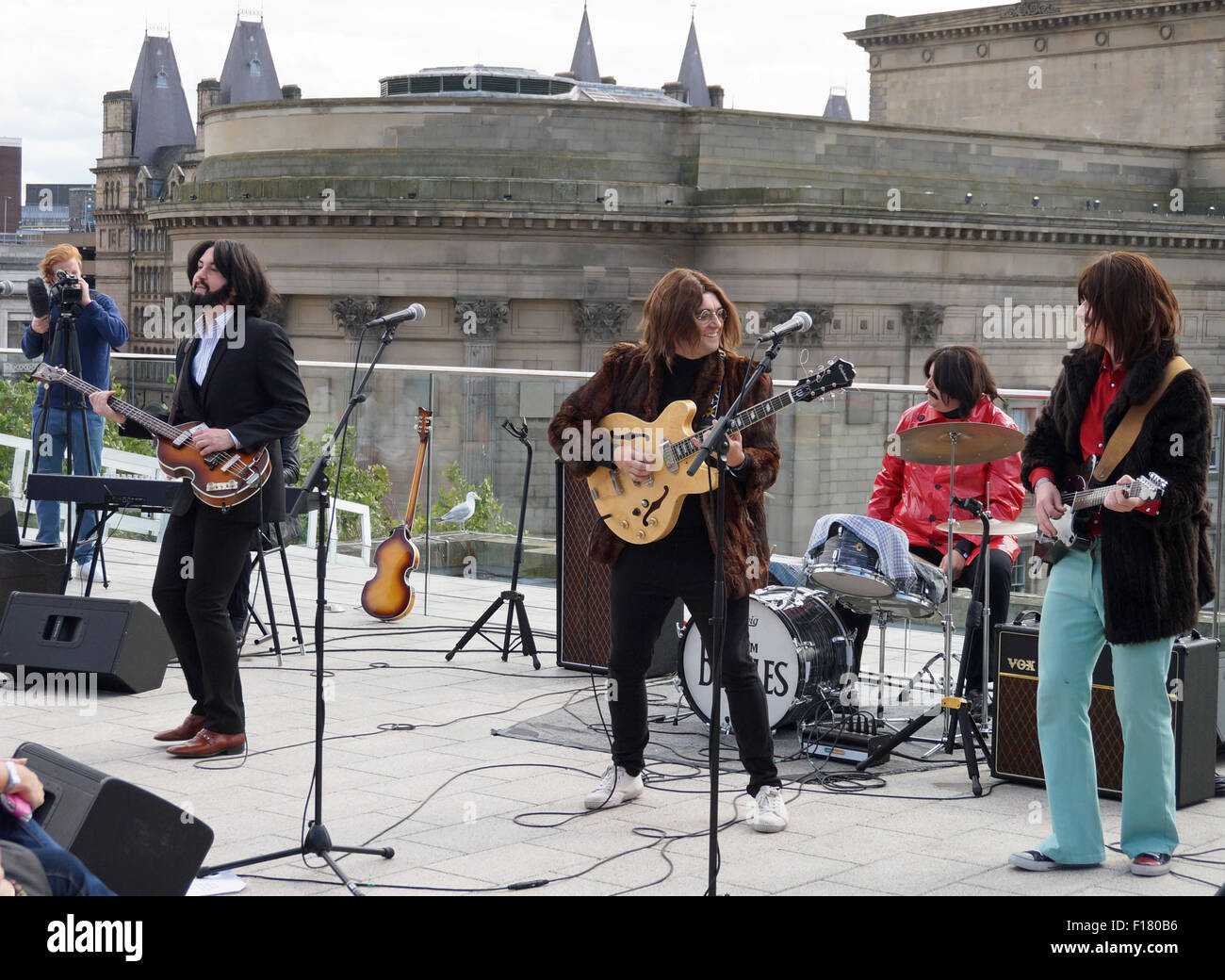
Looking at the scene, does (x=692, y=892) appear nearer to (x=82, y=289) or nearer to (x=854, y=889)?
(x=854, y=889)

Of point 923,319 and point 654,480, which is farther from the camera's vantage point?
point 923,319

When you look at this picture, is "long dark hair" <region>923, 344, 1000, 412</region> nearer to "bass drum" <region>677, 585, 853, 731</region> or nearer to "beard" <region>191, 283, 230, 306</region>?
"bass drum" <region>677, 585, 853, 731</region>

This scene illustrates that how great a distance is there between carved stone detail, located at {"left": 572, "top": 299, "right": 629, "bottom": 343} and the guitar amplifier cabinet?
35.7 meters

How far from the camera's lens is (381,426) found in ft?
44.4

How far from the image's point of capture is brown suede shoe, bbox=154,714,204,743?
776 cm

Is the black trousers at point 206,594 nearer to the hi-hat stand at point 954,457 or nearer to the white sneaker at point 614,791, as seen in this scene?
the white sneaker at point 614,791

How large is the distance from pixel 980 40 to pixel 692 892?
6371cm

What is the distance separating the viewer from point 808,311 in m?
41.6

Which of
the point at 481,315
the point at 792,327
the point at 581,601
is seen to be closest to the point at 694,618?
the point at 792,327

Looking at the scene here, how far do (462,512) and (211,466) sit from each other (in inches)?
211

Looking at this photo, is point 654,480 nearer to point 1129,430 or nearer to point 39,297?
point 1129,430

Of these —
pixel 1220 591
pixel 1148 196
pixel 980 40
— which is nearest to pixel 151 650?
pixel 1220 591

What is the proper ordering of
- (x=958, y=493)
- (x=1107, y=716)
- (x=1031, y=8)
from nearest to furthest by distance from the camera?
(x=1107, y=716)
(x=958, y=493)
(x=1031, y=8)

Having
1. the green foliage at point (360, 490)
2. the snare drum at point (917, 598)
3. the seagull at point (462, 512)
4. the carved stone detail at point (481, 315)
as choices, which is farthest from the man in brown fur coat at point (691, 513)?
the carved stone detail at point (481, 315)
